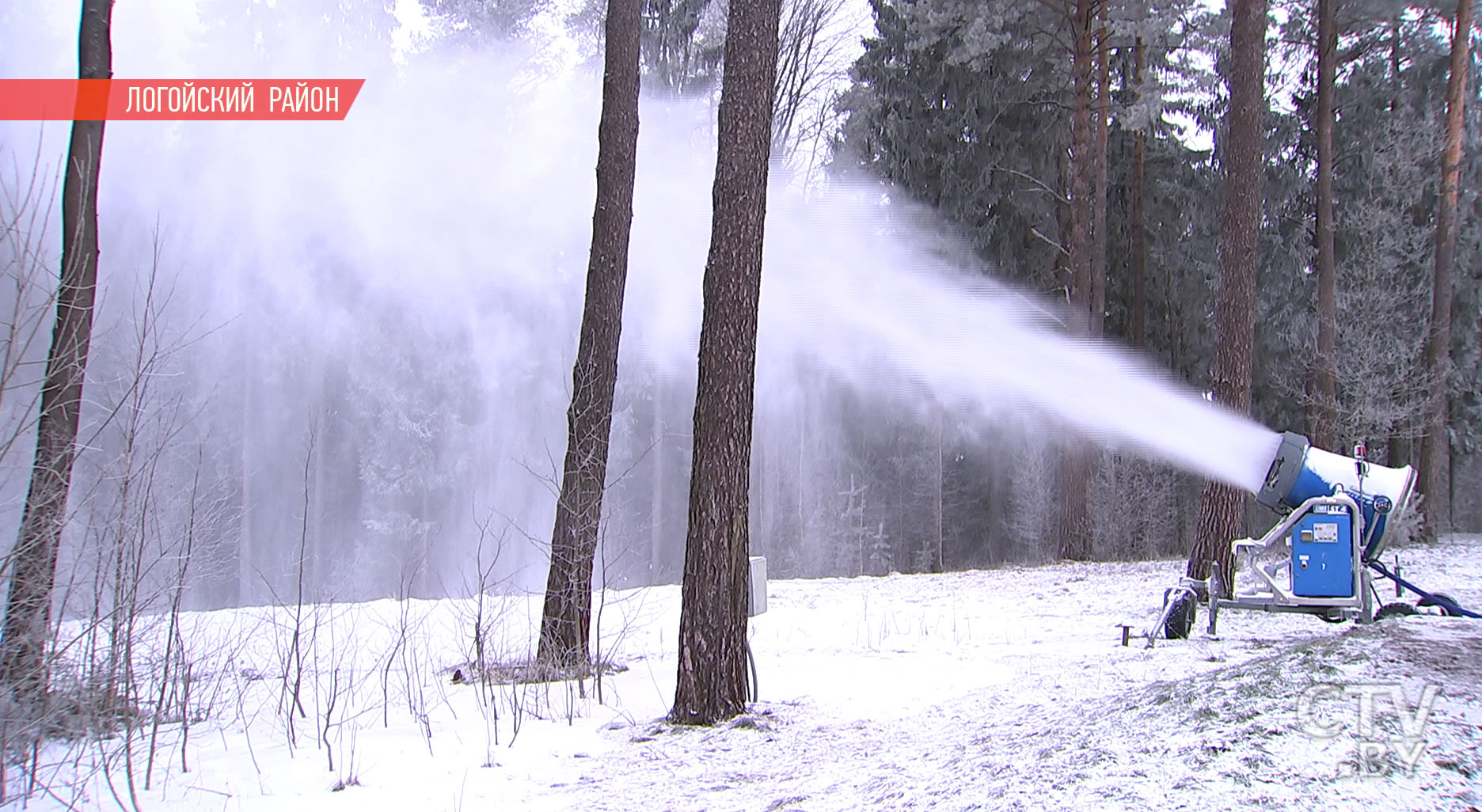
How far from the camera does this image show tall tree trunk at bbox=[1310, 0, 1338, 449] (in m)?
16.5

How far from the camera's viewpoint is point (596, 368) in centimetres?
787

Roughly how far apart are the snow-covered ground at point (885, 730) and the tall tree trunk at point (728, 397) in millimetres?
405

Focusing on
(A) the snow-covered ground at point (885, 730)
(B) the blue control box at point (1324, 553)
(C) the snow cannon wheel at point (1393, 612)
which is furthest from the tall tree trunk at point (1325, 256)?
(B) the blue control box at point (1324, 553)

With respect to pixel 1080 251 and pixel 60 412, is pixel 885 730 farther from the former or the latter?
pixel 1080 251

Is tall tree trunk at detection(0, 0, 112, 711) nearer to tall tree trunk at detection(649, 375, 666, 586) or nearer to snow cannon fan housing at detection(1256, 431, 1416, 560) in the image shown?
snow cannon fan housing at detection(1256, 431, 1416, 560)

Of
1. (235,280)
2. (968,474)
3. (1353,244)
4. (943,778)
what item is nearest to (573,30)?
(235,280)

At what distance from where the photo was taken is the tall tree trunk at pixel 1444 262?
17.5 meters

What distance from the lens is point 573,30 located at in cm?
2444

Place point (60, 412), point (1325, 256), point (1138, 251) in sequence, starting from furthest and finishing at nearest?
point (1138, 251) < point (1325, 256) < point (60, 412)

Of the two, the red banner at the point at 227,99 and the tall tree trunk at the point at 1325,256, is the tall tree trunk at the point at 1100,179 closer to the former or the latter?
the tall tree trunk at the point at 1325,256

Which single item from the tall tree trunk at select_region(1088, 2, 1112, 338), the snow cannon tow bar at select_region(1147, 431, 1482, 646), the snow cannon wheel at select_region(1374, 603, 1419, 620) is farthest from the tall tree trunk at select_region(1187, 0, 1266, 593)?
the tall tree trunk at select_region(1088, 2, 1112, 338)

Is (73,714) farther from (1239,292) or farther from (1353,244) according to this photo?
(1353,244)

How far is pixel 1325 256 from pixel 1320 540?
11.9 m

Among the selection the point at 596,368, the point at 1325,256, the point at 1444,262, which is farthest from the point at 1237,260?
the point at 1444,262
